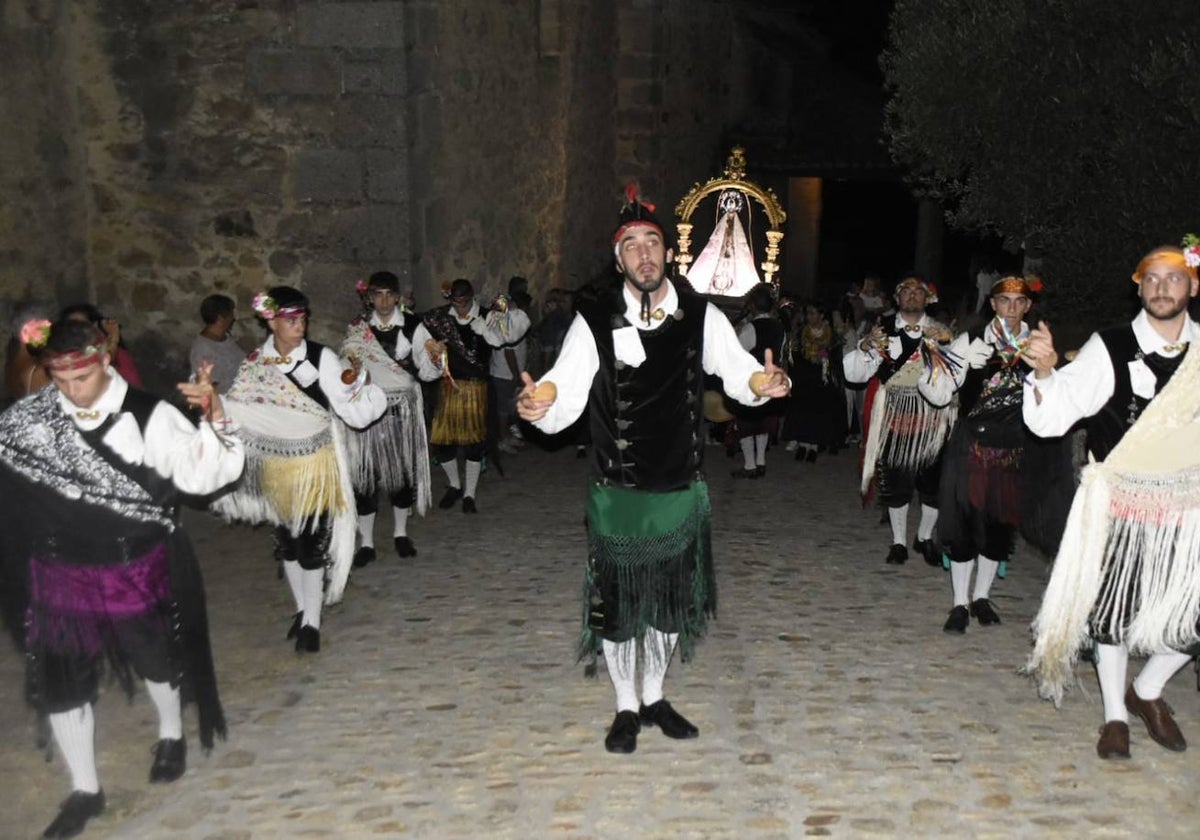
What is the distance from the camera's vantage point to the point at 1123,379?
4.72 meters

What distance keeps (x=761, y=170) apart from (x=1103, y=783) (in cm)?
1622

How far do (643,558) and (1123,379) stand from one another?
1.95 m

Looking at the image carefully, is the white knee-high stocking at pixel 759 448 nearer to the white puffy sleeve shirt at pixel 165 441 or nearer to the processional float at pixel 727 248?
the processional float at pixel 727 248

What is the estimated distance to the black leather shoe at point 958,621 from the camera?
6316mm

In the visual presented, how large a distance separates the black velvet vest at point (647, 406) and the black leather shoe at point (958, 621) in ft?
7.12

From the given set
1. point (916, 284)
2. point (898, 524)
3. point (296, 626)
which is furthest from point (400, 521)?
point (916, 284)

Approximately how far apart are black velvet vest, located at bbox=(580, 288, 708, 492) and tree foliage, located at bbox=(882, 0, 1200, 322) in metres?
3.11

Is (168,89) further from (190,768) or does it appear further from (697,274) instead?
(190,768)

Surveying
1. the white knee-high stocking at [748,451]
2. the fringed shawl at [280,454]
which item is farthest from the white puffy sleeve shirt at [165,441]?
the white knee-high stocking at [748,451]

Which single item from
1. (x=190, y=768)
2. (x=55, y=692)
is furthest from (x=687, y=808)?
(x=55, y=692)

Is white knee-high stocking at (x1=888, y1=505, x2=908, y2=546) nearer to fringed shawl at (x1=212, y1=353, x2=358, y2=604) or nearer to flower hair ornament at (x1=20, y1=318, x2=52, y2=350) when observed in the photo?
fringed shawl at (x1=212, y1=353, x2=358, y2=604)

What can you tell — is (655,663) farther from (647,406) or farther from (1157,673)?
(1157,673)

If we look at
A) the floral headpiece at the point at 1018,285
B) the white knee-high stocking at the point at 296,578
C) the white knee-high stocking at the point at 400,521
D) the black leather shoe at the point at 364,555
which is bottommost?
the black leather shoe at the point at 364,555

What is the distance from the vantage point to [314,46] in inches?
375
